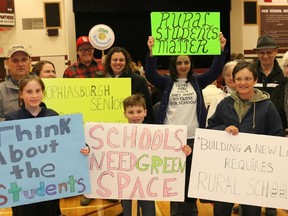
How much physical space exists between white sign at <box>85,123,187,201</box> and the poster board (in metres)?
8.78

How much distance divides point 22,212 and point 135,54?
9093mm

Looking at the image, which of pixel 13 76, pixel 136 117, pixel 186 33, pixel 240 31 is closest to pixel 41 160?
pixel 136 117

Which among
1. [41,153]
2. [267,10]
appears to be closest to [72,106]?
[41,153]

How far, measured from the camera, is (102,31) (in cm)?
420

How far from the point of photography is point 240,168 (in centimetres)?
257

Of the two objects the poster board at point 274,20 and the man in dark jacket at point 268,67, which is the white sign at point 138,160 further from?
the poster board at point 274,20

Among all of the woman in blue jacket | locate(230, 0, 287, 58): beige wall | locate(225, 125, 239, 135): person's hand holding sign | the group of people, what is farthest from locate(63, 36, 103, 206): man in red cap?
locate(230, 0, 287, 58): beige wall

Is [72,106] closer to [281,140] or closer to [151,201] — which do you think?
[151,201]

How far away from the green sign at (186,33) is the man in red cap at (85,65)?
2.84ft

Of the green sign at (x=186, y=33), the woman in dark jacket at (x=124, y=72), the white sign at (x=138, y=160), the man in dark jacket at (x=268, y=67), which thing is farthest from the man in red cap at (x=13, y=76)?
the man in dark jacket at (x=268, y=67)

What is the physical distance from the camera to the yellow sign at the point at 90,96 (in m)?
3.38

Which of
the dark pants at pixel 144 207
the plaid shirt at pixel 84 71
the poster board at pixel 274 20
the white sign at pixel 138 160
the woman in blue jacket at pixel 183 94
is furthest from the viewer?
the poster board at pixel 274 20

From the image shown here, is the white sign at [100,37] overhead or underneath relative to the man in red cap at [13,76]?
overhead

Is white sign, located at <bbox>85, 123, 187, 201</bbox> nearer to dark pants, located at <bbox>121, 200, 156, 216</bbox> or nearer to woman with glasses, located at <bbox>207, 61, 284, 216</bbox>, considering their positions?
dark pants, located at <bbox>121, 200, 156, 216</bbox>
